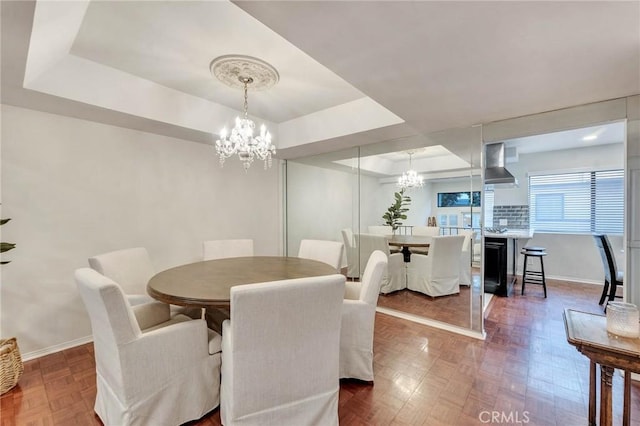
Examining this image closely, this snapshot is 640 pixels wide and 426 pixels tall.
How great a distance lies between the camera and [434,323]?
308 cm

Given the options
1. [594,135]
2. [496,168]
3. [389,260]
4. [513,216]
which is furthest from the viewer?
[513,216]

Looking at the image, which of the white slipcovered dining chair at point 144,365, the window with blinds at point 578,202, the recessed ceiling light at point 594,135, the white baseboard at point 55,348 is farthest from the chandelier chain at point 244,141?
the window with blinds at point 578,202

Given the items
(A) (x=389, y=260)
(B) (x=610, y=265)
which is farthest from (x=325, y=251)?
(B) (x=610, y=265)

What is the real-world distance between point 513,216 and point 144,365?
20.8 feet

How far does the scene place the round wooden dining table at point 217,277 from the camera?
1.61 metres

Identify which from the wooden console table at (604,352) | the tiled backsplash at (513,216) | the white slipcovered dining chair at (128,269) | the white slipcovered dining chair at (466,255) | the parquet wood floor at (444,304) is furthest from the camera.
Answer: the tiled backsplash at (513,216)

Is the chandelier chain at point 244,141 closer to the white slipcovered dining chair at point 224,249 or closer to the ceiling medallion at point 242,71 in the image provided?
the ceiling medallion at point 242,71

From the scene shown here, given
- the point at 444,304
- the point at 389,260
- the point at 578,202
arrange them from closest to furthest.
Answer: the point at 444,304 < the point at 389,260 < the point at 578,202

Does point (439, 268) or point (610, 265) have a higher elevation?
point (610, 265)

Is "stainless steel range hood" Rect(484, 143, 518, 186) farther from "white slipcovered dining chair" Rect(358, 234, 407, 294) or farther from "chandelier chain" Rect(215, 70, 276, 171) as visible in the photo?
"chandelier chain" Rect(215, 70, 276, 171)

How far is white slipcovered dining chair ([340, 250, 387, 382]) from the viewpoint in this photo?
6.35ft

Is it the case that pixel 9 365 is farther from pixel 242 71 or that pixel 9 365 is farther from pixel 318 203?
pixel 318 203

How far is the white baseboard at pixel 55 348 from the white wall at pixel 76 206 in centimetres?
1

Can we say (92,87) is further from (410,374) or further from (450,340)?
(450,340)
